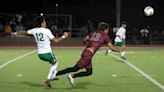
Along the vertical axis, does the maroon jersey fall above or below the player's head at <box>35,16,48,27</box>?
below

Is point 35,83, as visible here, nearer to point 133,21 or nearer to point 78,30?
point 78,30

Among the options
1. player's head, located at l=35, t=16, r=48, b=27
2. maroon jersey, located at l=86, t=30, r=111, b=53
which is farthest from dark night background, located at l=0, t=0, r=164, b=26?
maroon jersey, located at l=86, t=30, r=111, b=53

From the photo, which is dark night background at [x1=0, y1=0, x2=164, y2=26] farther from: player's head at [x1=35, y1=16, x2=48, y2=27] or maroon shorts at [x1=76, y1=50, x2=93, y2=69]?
maroon shorts at [x1=76, y1=50, x2=93, y2=69]

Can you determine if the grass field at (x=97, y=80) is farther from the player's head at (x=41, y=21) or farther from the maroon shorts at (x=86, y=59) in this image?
the player's head at (x=41, y=21)

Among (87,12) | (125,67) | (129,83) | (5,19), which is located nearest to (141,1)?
(87,12)

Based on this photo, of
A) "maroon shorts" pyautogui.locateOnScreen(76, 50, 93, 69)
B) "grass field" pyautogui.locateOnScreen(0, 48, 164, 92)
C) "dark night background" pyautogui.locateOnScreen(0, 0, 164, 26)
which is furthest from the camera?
"dark night background" pyautogui.locateOnScreen(0, 0, 164, 26)

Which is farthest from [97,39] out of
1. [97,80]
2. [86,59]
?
[97,80]

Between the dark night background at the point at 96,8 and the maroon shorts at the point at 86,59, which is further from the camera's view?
the dark night background at the point at 96,8

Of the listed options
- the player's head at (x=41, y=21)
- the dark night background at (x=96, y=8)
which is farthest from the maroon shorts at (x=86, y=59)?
the dark night background at (x=96, y=8)

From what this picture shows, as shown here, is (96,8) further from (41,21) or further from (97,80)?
(41,21)

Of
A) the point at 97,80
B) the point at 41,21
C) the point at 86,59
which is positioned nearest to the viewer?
the point at 86,59

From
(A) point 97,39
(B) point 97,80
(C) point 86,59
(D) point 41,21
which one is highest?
(D) point 41,21

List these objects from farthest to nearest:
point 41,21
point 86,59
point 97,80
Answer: point 97,80 < point 41,21 < point 86,59

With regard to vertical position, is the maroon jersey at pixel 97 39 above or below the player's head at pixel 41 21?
below
